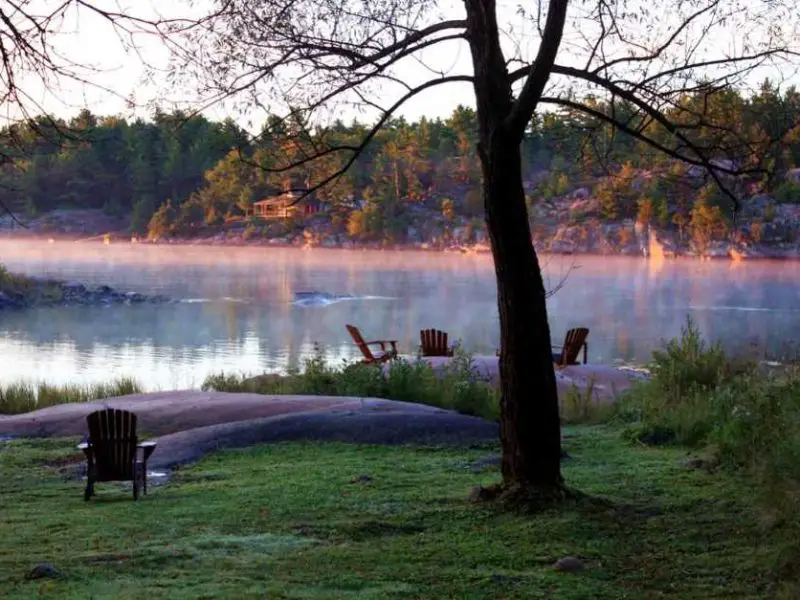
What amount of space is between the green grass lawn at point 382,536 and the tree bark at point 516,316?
0.43m

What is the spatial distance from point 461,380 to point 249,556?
24.8 feet

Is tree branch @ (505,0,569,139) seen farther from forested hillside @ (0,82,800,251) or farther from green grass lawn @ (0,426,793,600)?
forested hillside @ (0,82,800,251)

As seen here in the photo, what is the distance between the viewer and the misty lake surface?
24.9 metres

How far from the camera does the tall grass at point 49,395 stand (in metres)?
14.8

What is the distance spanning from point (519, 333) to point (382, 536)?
153cm

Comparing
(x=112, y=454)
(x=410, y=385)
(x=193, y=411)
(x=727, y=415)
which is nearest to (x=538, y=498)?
(x=112, y=454)

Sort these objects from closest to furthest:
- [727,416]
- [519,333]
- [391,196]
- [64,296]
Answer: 1. [519,333]
2. [727,416]
3. [64,296]
4. [391,196]

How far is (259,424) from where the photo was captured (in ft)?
35.5

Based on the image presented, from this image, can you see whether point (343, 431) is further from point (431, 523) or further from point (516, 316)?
point (431, 523)

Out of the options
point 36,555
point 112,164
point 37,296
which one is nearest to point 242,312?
point 37,296

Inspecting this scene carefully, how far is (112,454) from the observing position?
8164 mm

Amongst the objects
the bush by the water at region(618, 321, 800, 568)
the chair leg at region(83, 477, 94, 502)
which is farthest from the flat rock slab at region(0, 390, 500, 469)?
the bush by the water at region(618, 321, 800, 568)

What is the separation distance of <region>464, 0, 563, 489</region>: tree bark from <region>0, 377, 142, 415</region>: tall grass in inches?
349

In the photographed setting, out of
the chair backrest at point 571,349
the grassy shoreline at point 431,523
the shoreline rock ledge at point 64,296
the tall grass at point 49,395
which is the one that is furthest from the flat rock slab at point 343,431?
the shoreline rock ledge at point 64,296
